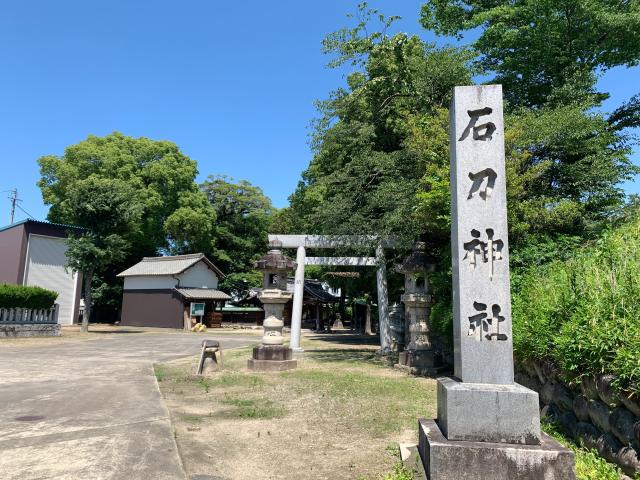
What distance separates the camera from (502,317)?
419 cm

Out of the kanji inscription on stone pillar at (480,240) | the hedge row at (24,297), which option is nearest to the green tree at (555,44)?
the kanji inscription on stone pillar at (480,240)

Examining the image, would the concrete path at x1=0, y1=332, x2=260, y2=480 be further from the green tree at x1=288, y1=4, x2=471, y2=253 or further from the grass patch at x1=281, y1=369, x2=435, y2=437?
the green tree at x1=288, y1=4, x2=471, y2=253

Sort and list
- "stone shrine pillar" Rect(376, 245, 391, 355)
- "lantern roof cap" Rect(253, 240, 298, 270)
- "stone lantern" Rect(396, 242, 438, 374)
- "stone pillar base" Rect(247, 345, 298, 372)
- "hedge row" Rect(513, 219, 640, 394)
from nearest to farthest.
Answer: "hedge row" Rect(513, 219, 640, 394)
"stone lantern" Rect(396, 242, 438, 374)
"stone pillar base" Rect(247, 345, 298, 372)
"lantern roof cap" Rect(253, 240, 298, 270)
"stone shrine pillar" Rect(376, 245, 391, 355)

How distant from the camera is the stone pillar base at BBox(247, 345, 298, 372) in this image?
11562 mm

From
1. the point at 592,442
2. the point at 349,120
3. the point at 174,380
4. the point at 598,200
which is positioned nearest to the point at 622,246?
the point at 592,442

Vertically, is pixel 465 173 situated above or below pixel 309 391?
above

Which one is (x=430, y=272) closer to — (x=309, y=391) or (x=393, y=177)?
(x=393, y=177)

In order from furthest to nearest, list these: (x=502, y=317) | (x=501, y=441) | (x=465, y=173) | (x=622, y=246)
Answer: (x=622, y=246) → (x=465, y=173) → (x=502, y=317) → (x=501, y=441)

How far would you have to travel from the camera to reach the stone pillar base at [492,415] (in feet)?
12.4

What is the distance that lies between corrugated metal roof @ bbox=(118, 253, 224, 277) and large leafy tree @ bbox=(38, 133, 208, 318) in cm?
179

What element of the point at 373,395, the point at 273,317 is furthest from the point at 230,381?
the point at 373,395

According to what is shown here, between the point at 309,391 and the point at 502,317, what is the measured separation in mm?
5259

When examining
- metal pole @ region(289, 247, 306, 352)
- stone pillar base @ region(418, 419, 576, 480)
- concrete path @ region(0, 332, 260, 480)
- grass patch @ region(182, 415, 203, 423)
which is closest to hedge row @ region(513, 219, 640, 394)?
stone pillar base @ region(418, 419, 576, 480)

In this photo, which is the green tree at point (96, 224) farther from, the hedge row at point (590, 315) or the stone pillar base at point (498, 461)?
the stone pillar base at point (498, 461)
